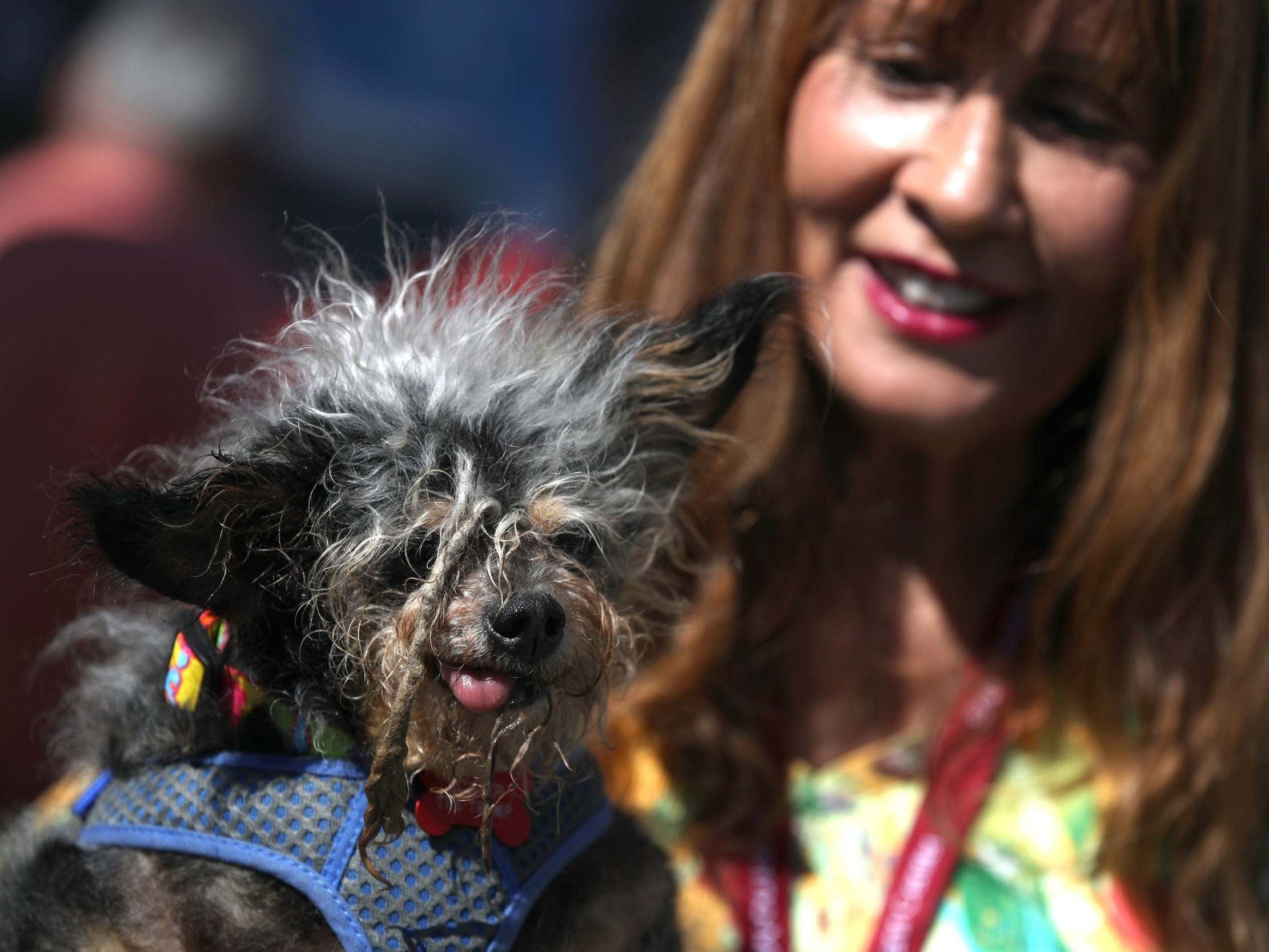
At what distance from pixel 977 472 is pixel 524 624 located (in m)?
1.35

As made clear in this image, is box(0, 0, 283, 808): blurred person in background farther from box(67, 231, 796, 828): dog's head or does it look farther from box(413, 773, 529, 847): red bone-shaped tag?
box(413, 773, 529, 847): red bone-shaped tag

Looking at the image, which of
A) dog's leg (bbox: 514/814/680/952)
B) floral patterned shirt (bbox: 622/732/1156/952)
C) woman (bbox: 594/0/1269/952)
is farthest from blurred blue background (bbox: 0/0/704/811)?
floral patterned shirt (bbox: 622/732/1156/952)

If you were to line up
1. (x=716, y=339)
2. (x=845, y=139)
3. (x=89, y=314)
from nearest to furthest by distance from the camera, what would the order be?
(x=716, y=339)
(x=845, y=139)
(x=89, y=314)

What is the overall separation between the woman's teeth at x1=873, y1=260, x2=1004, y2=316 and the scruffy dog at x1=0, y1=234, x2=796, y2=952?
0.56 metres

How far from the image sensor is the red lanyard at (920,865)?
1759mm

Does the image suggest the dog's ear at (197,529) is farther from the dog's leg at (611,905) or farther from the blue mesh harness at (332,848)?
the dog's leg at (611,905)

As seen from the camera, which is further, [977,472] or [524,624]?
[977,472]

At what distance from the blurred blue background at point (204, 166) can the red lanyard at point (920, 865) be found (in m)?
1.06

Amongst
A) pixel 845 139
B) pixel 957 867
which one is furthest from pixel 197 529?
pixel 957 867

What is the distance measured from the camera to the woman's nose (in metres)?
1.68

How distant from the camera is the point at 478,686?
1100 millimetres

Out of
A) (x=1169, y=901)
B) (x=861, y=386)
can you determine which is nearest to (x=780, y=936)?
(x=1169, y=901)

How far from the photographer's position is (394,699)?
3.61ft

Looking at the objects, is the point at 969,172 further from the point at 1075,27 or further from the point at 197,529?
the point at 197,529
